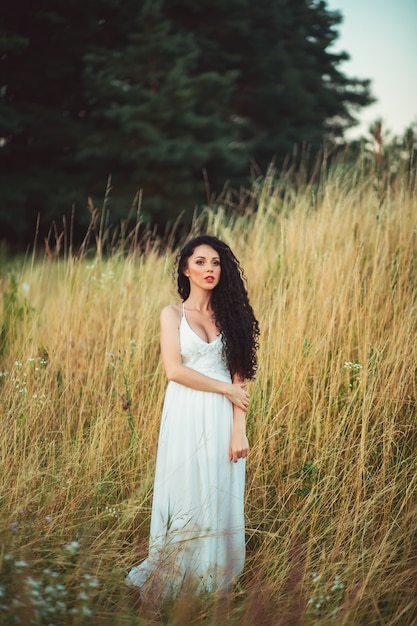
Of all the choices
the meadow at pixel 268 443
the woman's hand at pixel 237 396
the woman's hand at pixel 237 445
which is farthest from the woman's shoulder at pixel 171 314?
the meadow at pixel 268 443

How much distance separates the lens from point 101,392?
3.91 m

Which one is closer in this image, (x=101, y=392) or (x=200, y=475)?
(x=200, y=475)

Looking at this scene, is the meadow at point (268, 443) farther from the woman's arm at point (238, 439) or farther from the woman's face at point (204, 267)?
the woman's face at point (204, 267)

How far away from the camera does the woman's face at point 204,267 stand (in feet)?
9.02

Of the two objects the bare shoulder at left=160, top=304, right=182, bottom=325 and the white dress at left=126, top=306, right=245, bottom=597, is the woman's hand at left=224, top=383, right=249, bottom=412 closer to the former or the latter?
the white dress at left=126, top=306, right=245, bottom=597

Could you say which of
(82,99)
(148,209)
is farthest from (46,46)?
(148,209)

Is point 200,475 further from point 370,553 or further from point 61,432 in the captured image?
point 61,432

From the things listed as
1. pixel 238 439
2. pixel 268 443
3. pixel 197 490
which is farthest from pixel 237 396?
pixel 268 443

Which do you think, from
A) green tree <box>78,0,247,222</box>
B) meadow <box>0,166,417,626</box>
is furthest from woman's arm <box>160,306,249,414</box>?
green tree <box>78,0,247,222</box>

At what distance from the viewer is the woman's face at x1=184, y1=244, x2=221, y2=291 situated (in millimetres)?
2748

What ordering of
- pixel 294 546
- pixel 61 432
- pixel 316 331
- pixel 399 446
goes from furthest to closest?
pixel 316 331 → pixel 61 432 → pixel 399 446 → pixel 294 546

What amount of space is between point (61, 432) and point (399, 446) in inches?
77.2

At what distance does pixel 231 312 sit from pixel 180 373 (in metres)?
0.42

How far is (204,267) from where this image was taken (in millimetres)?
2750
